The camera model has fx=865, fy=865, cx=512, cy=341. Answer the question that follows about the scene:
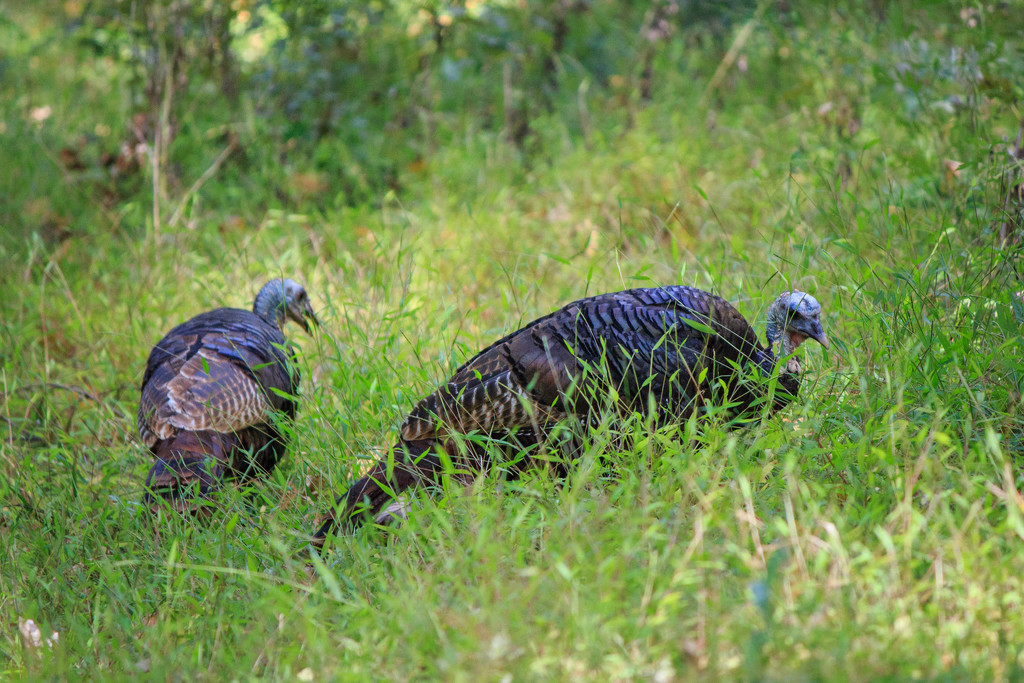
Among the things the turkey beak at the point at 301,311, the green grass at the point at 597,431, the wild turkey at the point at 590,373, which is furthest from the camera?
the turkey beak at the point at 301,311

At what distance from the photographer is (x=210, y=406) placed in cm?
318

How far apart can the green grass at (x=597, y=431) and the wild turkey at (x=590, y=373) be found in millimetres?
208

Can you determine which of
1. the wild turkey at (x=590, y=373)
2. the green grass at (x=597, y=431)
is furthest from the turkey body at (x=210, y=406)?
the wild turkey at (x=590, y=373)

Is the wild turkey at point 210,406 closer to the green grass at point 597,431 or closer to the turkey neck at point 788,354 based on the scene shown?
the green grass at point 597,431

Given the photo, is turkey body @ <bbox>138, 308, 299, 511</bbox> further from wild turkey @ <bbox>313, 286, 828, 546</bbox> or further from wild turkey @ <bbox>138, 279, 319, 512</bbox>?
wild turkey @ <bbox>313, 286, 828, 546</bbox>

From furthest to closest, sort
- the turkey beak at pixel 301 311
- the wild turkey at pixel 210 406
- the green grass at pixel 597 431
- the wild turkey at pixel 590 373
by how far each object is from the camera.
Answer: the turkey beak at pixel 301 311 < the wild turkey at pixel 210 406 < the wild turkey at pixel 590 373 < the green grass at pixel 597 431

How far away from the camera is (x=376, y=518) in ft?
8.50

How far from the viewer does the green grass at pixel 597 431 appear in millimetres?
1821

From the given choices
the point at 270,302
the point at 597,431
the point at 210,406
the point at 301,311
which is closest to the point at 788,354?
the point at 597,431

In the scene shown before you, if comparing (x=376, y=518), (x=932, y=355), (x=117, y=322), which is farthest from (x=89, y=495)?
Answer: (x=932, y=355)

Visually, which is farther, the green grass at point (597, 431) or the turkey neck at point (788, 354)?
the turkey neck at point (788, 354)

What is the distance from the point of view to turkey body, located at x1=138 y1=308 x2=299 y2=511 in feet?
10.2

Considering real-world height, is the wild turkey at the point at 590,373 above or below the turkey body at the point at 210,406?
above

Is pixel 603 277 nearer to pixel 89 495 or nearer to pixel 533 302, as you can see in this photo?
pixel 533 302
